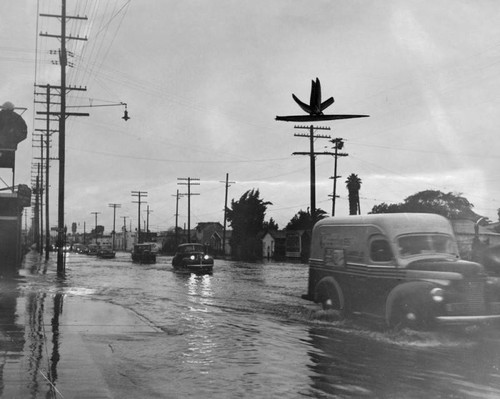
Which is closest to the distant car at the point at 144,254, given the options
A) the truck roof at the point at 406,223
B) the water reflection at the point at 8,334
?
the water reflection at the point at 8,334

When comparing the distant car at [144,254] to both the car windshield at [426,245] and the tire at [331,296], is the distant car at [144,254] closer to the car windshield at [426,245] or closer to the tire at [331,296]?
the tire at [331,296]

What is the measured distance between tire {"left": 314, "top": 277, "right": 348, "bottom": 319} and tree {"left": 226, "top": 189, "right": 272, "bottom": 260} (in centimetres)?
6001

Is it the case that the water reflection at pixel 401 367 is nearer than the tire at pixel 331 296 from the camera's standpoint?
Yes

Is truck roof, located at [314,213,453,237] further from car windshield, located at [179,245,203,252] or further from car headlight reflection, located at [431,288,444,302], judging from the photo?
car windshield, located at [179,245,203,252]

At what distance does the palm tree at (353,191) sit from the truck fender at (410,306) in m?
47.3

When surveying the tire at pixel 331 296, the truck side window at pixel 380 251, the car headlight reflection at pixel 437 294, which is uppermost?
the truck side window at pixel 380 251

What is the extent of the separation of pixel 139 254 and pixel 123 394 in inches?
1885

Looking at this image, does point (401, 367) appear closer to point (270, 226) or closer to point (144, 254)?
point (144, 254)

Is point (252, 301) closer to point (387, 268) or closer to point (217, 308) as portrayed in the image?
point (217, 308)

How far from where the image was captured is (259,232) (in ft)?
265

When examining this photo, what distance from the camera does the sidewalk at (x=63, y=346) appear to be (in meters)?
6.76

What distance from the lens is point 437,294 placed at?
34.6 feet

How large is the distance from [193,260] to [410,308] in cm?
2624

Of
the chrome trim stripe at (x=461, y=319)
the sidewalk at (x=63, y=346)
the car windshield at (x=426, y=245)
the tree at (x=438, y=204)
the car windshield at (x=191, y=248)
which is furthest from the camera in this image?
the tree at (x=438, y=204)
